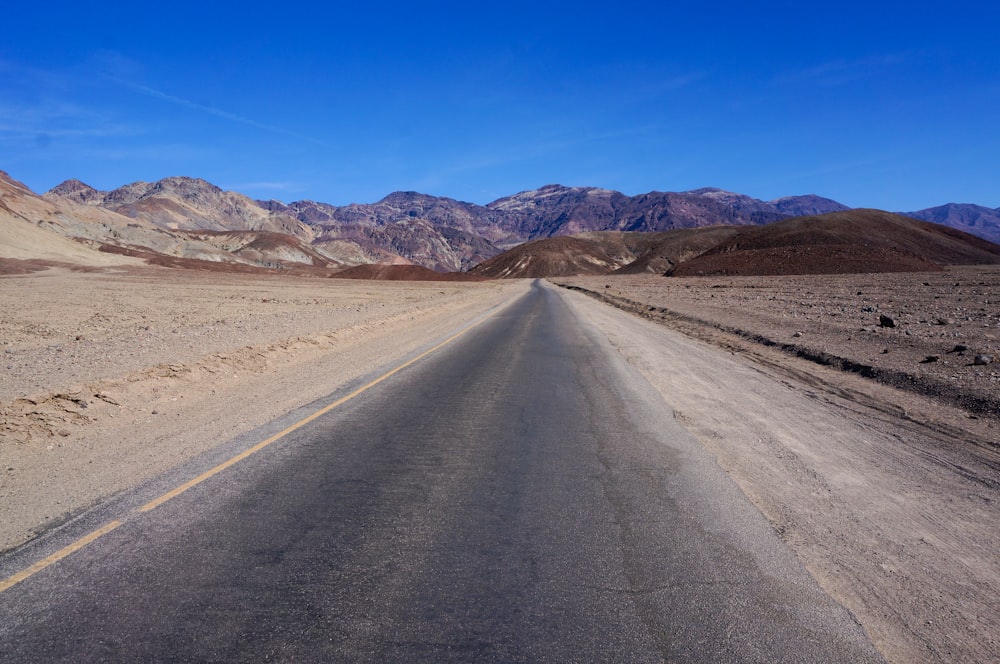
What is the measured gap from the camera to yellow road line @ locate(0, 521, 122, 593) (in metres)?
3.80

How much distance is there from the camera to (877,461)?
6.74 m

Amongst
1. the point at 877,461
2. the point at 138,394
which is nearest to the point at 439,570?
the point at 877,461

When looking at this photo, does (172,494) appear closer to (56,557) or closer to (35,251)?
(56,557)

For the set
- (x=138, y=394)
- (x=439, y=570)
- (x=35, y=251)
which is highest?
(x=35, y=251)

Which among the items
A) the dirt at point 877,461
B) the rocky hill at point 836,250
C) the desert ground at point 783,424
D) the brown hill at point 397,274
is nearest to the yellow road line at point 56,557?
the desert ground at point 783,424

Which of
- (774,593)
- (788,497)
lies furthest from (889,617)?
(788,497)

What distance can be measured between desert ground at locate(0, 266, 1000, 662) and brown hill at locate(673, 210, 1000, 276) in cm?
8232

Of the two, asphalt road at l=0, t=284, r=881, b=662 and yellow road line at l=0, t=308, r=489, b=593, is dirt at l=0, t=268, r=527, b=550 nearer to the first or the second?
yellow road line at l=0, t=308, r=489, b=593

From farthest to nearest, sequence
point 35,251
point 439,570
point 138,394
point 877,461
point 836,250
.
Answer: point 836,250, point 35,251, point 138,394, point 877,461, point 439,570

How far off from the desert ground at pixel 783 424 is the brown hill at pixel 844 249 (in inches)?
3241

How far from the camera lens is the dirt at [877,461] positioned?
3.82 m

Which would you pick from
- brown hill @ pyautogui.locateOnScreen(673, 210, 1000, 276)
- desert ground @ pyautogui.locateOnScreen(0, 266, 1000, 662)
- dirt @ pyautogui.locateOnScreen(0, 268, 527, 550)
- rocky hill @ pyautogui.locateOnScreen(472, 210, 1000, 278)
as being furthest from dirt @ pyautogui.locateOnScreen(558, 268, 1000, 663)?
brown hill @ pyautogui.locateOnScreen(673, 210, 1000, 276)

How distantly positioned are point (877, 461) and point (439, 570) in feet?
18.3

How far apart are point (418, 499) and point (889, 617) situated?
3.65 m
